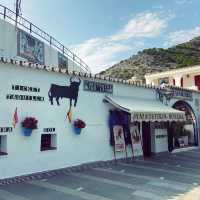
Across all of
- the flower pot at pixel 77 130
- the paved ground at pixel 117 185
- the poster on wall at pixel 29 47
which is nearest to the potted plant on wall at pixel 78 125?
the flower pot at pixel 77 130

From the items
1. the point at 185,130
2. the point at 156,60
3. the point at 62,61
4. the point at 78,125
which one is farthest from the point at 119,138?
the point at 156,60

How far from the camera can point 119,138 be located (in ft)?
59.1

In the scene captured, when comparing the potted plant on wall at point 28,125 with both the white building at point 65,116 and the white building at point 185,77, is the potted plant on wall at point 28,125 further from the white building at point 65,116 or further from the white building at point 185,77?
the white building at point 185,77

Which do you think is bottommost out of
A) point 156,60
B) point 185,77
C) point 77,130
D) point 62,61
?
point 77,130

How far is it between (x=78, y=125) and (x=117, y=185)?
4381mm

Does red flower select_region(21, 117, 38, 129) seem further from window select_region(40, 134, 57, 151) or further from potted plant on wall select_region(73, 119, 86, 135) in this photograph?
potted plant on wall select_region(73, 119, 86, 135)

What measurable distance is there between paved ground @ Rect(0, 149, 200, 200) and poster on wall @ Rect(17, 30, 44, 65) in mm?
12265

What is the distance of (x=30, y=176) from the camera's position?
42.1ft

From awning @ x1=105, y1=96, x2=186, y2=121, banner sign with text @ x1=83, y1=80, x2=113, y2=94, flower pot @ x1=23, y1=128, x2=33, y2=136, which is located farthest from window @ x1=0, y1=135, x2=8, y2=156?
awning @ x1=105, y1=96, x2=186, y2=121

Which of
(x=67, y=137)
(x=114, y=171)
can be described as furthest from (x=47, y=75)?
(x=114, y=171)

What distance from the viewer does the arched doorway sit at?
25208 mm

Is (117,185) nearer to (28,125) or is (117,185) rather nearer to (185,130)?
(28,125)

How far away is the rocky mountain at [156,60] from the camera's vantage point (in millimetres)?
77250

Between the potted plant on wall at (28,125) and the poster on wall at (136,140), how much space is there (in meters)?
7.82
